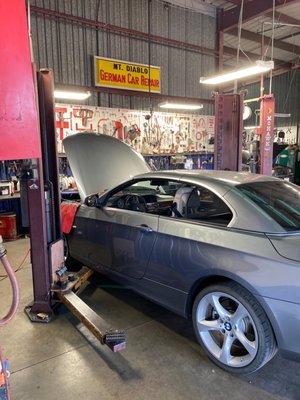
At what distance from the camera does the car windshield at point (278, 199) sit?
89.9 inches

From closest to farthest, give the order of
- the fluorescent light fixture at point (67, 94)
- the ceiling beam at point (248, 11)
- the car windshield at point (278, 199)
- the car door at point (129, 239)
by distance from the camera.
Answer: the car windshield at point (278, 199)
the car door at point (129, 239)
the fluorescent light fixture at point (67, 94)
the ceiling beam at point (248, 11)

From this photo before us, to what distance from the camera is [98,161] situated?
4.15 m

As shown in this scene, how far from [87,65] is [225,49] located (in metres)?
6.34

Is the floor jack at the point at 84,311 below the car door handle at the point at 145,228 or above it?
below

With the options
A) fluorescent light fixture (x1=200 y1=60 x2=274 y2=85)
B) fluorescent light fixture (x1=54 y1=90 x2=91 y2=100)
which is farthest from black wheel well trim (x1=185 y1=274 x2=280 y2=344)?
fluorescent light fixture (x1=54 y1=90 x2=91 y2=100)

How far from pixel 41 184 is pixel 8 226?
3881 millimetres

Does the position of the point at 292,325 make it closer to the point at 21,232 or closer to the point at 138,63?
the point at 21,232

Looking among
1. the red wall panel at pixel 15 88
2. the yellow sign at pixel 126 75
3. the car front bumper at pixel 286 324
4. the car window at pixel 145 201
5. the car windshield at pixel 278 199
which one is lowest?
the car front bumper at pixel 286 324

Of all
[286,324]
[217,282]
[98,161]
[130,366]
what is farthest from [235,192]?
[98,161]

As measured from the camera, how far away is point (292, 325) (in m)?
1.95

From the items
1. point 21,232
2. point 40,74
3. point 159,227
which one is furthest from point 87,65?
point 159,227

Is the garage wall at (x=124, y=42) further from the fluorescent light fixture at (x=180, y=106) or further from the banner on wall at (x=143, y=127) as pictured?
the fluorescent light fixture at (x=180, y=106)

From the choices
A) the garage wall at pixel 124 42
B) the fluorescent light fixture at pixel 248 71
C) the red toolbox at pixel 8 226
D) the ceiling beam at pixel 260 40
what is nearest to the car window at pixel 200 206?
the fluorescent light fixture at pixel 248 71

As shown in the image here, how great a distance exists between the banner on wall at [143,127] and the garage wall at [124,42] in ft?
1.07
